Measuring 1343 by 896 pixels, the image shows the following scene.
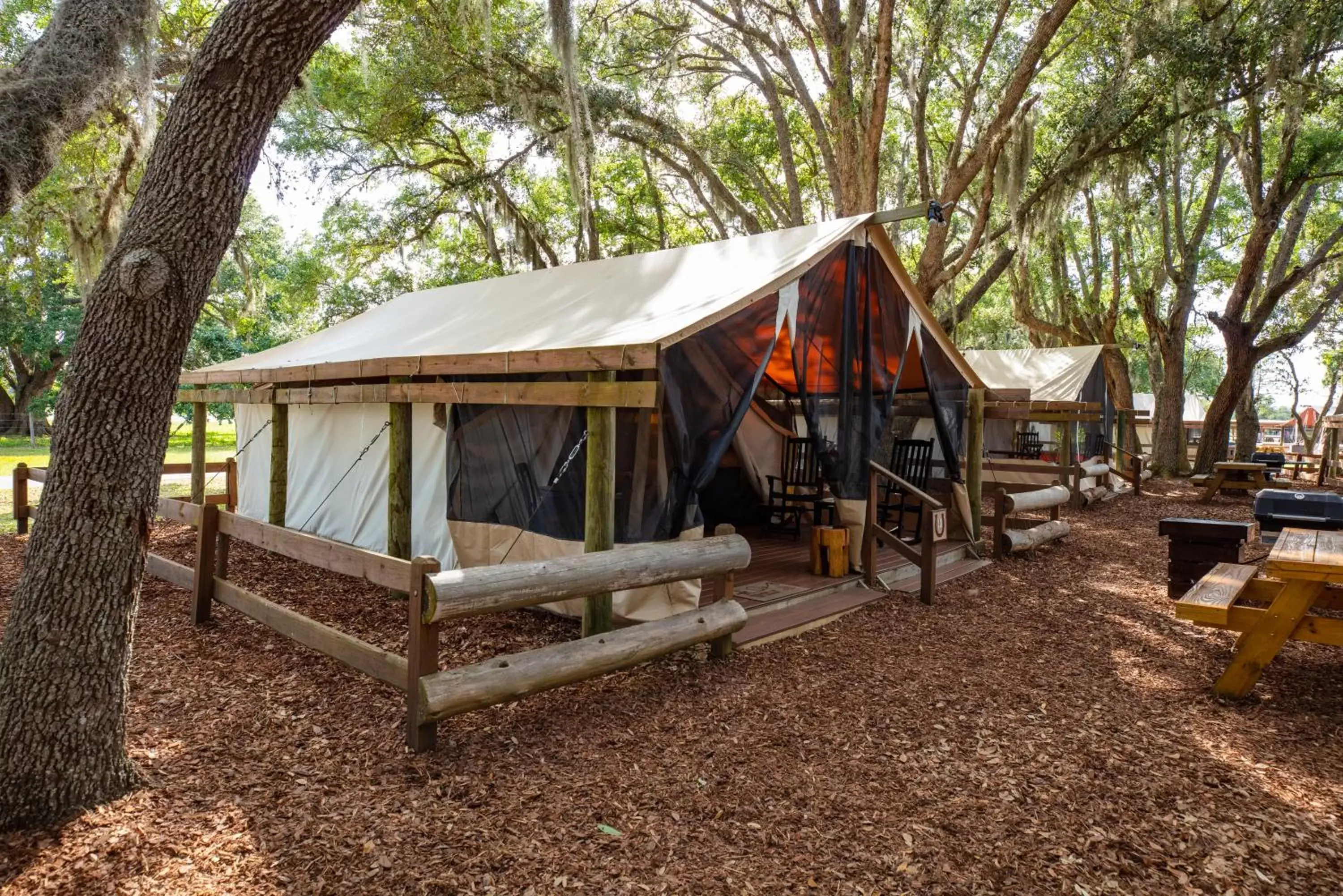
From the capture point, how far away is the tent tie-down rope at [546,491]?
4520 mm

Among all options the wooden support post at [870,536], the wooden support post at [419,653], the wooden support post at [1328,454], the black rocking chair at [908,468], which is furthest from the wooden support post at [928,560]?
the wooden support post at [1328,454]

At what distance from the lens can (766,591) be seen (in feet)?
17.0

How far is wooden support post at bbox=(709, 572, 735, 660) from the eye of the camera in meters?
4.02

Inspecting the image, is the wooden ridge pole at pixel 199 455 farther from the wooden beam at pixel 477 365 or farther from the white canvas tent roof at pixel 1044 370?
the white canvas tent roof at pixel 1044 370

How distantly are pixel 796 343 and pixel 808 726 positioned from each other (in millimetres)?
2735

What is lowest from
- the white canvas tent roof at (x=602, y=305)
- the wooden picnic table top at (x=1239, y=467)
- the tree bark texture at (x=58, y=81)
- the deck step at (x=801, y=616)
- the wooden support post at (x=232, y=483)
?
the deck step at (x=801, y=616)

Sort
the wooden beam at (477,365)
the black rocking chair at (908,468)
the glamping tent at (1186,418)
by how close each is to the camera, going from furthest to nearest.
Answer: the glamping tent at (1186,418) < the black rocking chair at (908,468) < the wooden beam at (477,365)

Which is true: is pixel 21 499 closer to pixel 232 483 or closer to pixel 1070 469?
pixel 232 483

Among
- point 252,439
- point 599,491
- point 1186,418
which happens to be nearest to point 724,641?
point 599,491

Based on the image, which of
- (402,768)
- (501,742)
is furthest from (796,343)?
(402,768)

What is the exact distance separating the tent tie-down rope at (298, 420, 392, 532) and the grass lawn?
129 cm

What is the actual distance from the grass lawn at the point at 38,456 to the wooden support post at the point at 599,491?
1917 mm

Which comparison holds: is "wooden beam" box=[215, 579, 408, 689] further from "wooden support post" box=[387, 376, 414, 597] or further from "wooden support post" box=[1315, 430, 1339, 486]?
"wooden support post" box=[1315, 430, 1339, 486]

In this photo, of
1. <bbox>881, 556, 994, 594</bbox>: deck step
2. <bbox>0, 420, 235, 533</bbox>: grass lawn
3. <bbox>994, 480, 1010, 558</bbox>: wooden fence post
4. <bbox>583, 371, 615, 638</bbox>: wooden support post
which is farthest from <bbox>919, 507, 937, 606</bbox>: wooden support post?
<bbox>0, 420, 235, 533</bbox>: grass lawn
